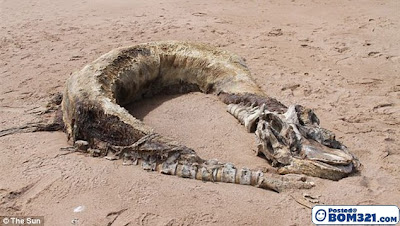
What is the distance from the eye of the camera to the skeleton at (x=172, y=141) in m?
3.20

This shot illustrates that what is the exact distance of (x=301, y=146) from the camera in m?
3.31

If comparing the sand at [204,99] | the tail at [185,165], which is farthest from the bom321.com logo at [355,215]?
the tail at [185,165]

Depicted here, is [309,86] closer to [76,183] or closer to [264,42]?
[264,42]

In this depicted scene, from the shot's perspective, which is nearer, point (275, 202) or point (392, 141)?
point (275, 202)

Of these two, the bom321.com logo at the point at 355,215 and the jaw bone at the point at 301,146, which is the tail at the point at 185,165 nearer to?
the jaw bone at the point at 301,146

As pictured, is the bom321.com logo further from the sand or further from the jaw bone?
the jaw bone

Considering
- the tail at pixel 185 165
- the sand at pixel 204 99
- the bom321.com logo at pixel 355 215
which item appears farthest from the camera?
the tail at pixel 185 165

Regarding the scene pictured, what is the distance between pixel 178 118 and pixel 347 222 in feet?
6.83

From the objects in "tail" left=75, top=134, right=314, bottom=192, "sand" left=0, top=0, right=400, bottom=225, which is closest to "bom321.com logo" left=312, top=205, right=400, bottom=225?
"sand" left=0, top=0, right=400, bottom=225

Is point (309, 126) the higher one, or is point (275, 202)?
point (309, 126)

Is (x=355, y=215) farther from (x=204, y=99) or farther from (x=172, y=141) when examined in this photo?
(x=204, y=99)

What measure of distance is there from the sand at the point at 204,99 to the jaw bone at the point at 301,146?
10 cm

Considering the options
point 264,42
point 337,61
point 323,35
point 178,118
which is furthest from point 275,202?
point 323,35

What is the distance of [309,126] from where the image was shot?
352 centimetres
